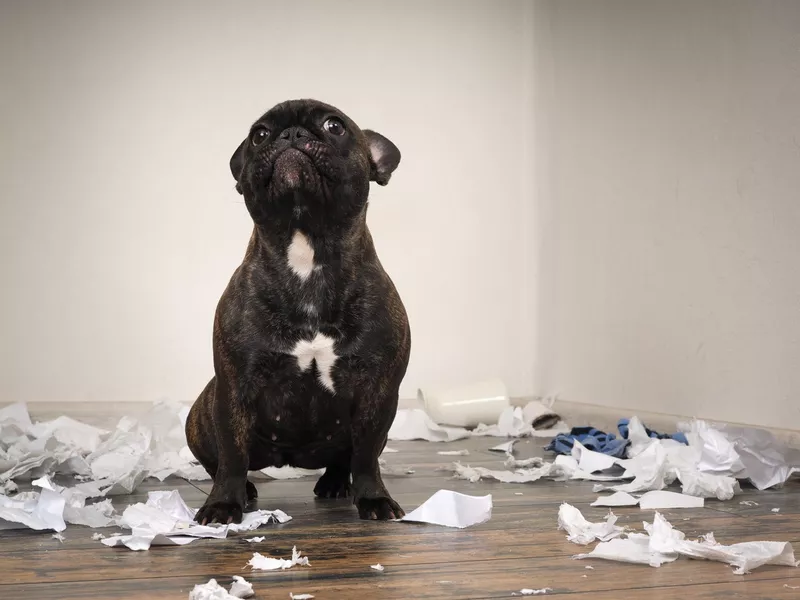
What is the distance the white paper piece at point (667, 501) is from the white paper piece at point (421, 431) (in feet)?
5.29

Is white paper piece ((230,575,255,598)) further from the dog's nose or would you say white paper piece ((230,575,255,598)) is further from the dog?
the dog's nose

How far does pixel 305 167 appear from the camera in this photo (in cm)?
193

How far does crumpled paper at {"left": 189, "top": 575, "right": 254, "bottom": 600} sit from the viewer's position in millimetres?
1266

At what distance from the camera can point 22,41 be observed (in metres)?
3.82

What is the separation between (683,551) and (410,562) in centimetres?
45

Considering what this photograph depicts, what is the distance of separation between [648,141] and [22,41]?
8.26ft

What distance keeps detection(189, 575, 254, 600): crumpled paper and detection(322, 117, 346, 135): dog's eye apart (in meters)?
1.02

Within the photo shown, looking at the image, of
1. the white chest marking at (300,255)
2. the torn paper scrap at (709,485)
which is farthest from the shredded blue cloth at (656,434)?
the white chest marking at (300,255)

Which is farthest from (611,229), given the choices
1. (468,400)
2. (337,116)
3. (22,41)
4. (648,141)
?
→ (22,41)

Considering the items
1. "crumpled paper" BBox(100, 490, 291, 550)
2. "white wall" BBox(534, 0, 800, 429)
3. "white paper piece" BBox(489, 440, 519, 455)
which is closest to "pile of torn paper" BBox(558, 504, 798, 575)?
"crumpled paper" BBox(100, 490, 291, 550)

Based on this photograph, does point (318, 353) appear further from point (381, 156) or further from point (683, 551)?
point (683, 551)

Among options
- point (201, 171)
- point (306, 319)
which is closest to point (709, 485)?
point (306, 319)

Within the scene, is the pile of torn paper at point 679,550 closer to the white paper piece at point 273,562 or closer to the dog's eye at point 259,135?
the white paper piece at point 273,562

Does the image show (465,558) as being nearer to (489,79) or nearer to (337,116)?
(337,116)
